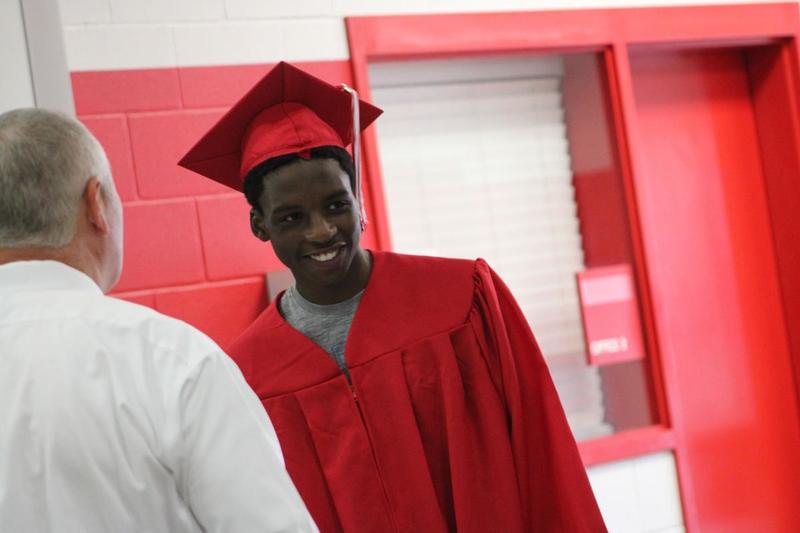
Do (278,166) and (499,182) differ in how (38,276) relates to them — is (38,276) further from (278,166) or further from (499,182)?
(499,182)

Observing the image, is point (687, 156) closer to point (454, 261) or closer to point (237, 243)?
point (237, 243)

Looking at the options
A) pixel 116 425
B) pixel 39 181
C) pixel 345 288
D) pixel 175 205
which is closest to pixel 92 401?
pixel 116 425

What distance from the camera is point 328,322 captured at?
6.35 feet

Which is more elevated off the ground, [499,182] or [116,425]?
[499,182]

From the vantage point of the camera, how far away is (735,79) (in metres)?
3.83

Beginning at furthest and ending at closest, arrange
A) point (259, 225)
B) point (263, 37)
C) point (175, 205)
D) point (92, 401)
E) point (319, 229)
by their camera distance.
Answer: point (263, 37)
point (175, 205)
point (259, 225)
point (319, 229)
point (92, 401)

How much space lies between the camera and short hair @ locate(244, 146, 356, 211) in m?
1.85

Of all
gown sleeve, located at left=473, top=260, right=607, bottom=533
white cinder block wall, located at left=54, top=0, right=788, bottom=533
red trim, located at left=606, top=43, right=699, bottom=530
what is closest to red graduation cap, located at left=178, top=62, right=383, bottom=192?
gown sleeve, located at left=473, top=260, right=607, bottom=533

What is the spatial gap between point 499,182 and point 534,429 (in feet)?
5.65

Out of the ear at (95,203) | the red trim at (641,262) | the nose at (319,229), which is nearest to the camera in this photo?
the ear at (95,203)

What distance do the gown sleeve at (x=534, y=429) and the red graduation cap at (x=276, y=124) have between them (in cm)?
36

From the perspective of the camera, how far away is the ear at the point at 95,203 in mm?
1372

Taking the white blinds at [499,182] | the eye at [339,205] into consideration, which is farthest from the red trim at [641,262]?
the eye at [339,205]

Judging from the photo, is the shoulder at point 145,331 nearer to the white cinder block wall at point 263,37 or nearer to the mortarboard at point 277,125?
the mortarboard at point 277,125
